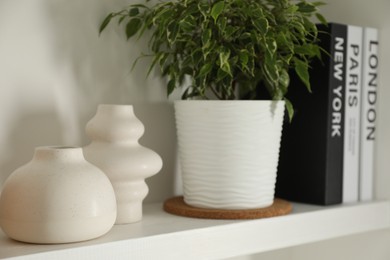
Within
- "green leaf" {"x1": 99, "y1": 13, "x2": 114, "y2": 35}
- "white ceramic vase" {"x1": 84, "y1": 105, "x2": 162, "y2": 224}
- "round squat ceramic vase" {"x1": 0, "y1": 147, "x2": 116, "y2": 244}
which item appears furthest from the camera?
"green leaf" {"x1": 99, "y1": 13, "x2": 114, "y2": 35}

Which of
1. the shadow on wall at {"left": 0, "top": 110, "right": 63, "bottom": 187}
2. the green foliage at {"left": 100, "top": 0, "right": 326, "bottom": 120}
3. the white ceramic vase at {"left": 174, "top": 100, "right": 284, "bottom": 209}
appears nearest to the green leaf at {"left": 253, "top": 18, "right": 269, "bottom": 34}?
the green foliage at {"left": 100, "top": 0, "right": 326, "bottom": 120}

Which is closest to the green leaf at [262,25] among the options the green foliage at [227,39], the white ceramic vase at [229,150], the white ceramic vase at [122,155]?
the green foliage at [227,39]

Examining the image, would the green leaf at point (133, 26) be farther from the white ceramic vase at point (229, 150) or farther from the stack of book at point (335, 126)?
the stack of book at point (335, 126)

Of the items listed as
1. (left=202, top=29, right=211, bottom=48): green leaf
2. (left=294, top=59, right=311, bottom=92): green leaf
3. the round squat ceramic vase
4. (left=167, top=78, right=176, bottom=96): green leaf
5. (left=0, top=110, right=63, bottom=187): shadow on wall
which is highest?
(left=202, top=29, right=211, bottom=48): green leaf

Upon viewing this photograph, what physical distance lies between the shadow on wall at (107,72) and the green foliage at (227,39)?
28mm

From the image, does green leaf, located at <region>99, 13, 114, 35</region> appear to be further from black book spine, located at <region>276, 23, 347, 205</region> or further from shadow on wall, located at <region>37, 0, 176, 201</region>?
black book spine, located at <region>276, 23, 347, 205</region>

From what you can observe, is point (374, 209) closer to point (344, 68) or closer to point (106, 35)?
point (344, 68)

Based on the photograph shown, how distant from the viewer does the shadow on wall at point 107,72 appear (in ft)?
3.17

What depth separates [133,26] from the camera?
1.02 metres

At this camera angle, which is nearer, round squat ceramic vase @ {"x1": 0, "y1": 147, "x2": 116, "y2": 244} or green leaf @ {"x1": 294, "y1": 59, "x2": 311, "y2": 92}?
round squat ceramic vase @ {"x1": 0, "y1": 147, "x2": 116, "y2": 244}

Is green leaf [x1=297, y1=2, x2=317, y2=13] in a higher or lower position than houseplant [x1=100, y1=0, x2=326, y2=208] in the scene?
higher

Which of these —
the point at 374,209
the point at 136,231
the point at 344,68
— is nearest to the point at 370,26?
the point at 344,68

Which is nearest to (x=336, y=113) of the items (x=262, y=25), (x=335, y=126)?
(x=335, y=126)

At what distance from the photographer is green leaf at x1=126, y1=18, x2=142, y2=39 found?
1014mm
